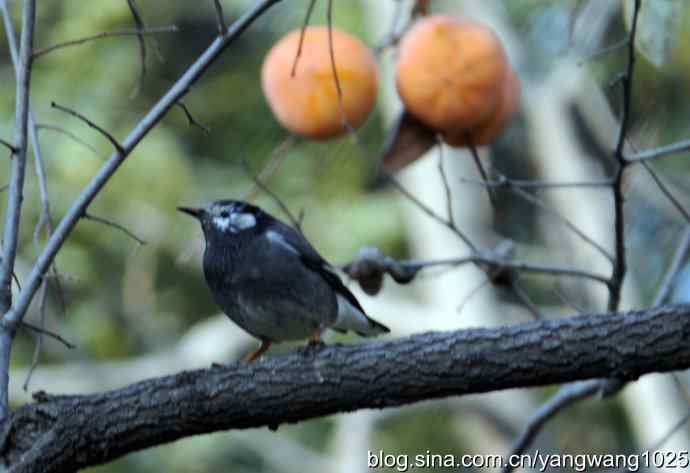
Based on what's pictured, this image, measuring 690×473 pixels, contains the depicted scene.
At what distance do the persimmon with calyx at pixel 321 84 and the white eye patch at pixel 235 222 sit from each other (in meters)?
0.47

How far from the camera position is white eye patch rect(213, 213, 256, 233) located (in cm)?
424

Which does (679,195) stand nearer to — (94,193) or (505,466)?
(505,466)

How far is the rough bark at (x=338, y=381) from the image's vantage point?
118 inches

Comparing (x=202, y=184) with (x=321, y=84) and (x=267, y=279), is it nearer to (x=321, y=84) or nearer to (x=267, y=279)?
(x=267, y=279)

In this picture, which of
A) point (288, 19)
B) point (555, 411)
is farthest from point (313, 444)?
point (555, 411)

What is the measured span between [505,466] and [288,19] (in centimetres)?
381

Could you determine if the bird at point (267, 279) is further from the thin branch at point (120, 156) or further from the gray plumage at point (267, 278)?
the thin branch at point (120, 156)

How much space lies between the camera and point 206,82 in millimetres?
8805

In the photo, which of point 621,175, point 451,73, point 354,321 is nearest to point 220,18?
point 451,73

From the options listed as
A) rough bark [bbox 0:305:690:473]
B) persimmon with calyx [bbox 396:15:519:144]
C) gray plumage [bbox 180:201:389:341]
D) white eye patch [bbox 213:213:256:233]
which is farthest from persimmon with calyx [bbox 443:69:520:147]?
rough bark [bbox 0:305:690:473]

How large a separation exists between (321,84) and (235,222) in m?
0.67

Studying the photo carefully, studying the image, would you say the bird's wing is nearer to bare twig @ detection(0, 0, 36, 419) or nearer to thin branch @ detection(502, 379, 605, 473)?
thin branch @ detection(502, 379, 605, 473)

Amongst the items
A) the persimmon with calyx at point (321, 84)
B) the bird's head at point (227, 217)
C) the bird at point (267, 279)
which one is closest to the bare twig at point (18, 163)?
the bird at point (267, 279)

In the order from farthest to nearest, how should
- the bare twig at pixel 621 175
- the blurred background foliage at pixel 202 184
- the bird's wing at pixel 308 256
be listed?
the blurred background foliage at pixel 202 184
the bird's wing at pixel 308 256
the bare twig at pixel 621 175
